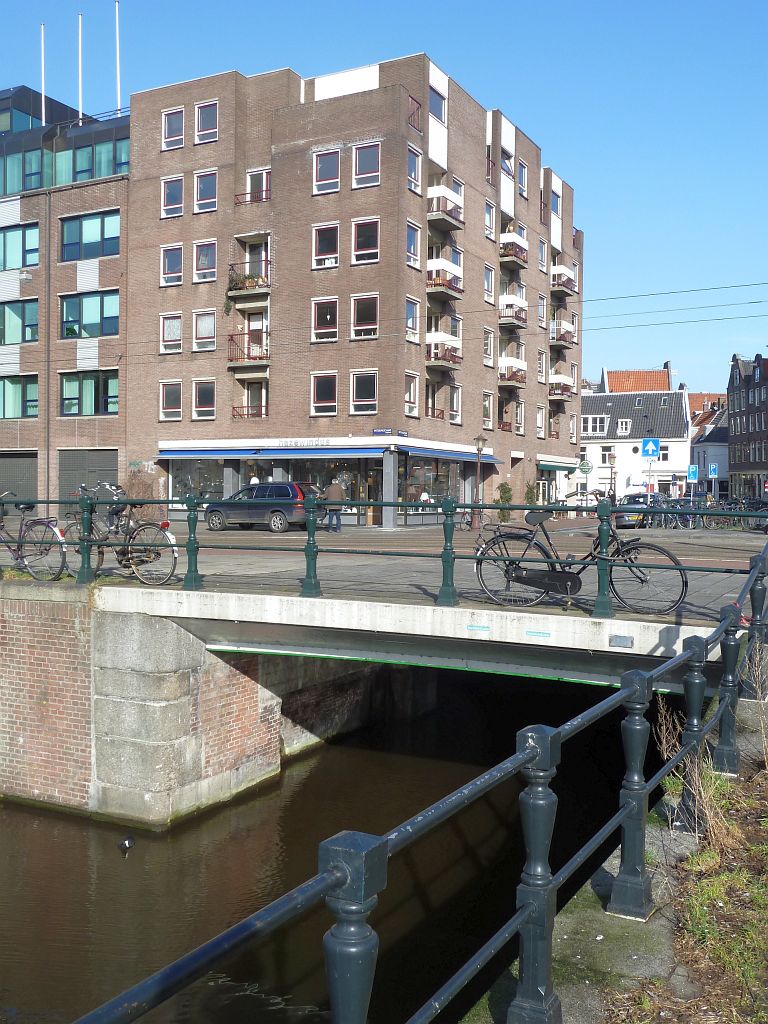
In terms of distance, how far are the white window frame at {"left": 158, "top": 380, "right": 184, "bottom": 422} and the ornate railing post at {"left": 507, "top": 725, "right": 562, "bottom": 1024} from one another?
37843 mm

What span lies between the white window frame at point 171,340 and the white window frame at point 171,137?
23.4ft

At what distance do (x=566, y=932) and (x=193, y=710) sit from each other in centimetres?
862

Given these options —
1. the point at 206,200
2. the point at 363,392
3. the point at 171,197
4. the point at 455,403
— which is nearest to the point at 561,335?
the point at 455,403

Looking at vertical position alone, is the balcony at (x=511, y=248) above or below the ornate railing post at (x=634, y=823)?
above

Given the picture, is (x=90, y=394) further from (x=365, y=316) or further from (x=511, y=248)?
(x=511, y=248)

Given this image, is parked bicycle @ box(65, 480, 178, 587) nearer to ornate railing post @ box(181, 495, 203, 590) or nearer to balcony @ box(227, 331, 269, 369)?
ornate railing post @ box(181, 495, 203, 590)

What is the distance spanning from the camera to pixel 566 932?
3404 millimetres

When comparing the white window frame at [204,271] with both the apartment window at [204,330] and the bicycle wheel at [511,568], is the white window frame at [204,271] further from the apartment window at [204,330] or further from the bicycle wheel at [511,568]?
the bicycle wheel at [511,568]

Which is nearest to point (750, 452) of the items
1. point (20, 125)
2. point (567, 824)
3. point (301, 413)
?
point (301, 413)

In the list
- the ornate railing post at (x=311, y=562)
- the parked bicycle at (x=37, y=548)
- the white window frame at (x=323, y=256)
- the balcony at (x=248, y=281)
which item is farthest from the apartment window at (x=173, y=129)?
the ornate railing post at (x=311, y=562)

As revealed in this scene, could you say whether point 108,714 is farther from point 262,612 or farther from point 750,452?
point 750,452

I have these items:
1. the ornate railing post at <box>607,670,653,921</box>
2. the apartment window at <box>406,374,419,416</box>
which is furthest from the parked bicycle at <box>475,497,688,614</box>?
the apartment window at <box>406,374,419,416</box>

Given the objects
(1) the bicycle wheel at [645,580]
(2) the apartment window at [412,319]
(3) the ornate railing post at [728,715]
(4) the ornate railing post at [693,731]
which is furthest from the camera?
(2) the apartment window at [412,319]

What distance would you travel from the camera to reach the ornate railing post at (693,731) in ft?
14.3
